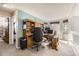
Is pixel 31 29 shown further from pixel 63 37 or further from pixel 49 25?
pixel 63 37

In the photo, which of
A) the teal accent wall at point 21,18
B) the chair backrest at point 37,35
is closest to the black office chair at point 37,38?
the chair backrest at point 37,35

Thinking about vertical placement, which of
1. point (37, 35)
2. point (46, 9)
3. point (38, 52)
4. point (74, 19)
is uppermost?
point (46, 9)

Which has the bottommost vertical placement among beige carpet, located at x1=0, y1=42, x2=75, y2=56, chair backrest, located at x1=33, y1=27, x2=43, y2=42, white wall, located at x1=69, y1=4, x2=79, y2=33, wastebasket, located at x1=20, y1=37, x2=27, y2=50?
beige carpet, located at x1=0, y1=42, x2=75, y2=56

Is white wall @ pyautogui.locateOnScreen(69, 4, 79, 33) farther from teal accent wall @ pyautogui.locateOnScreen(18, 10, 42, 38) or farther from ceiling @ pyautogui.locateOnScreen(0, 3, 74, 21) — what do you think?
teal accent wall @ pyautogui.locateOnScreen(18, 10, 42, 38)

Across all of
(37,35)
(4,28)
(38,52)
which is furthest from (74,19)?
(4,28)

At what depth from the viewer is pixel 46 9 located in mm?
1788

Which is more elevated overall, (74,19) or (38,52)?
(74,19)

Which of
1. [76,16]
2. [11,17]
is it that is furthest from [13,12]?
[76,16]

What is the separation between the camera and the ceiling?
5.79 feet

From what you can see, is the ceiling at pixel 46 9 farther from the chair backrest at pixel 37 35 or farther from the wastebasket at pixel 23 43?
the wastebasket at pixel 23 43

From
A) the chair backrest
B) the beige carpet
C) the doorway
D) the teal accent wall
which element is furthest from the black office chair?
the doorway

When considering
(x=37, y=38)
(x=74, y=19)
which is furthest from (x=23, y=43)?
(x=74, y=19)

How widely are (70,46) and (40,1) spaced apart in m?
0.90

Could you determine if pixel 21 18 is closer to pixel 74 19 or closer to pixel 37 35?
pixel 37 35
